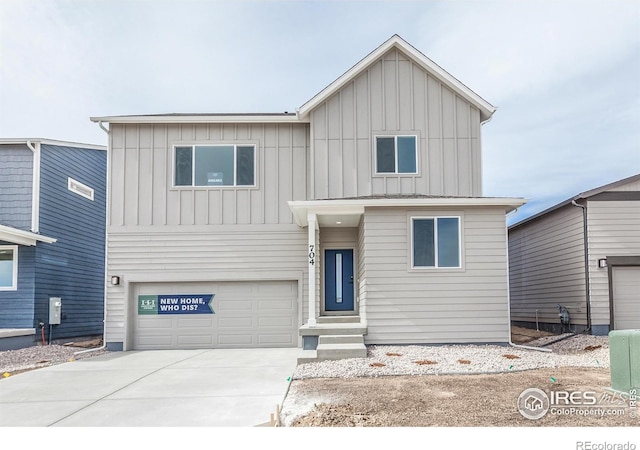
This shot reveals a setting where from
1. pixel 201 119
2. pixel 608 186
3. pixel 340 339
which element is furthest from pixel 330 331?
pixel 608 186

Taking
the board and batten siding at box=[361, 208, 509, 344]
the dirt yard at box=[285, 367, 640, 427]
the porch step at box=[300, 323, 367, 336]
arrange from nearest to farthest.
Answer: the dirt yard at box=[285, 367, 640, 427]
the porch step at box=[300, 323, 367, 336]
the board and batten siding at box=[361, 208, 509, 344]

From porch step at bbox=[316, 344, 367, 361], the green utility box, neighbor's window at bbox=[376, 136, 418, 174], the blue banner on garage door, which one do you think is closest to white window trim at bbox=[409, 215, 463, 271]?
neighbor's window at bbox=[376, 136, 418, 174]

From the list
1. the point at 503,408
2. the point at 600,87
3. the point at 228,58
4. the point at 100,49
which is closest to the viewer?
the point at 503,408

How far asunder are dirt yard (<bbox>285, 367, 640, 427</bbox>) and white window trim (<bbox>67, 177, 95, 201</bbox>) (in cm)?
1083

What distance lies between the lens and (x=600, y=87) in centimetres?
1389

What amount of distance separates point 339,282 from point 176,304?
392 centimetres

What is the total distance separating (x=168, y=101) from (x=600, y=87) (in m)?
11.8

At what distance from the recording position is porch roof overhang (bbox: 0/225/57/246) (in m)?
12.0

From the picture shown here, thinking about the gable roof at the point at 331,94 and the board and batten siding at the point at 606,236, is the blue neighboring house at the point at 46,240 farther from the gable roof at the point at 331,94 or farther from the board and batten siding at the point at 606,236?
the board and batten siding at the point at 606,236

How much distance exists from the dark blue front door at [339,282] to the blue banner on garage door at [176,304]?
109 inches

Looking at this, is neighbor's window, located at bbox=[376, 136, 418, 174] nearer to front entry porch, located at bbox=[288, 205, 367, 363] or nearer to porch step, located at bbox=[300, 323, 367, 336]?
front entry porch, located at bbox=[288, 205, 367, 363]

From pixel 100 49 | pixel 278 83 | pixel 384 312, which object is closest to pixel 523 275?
pixel 384 312

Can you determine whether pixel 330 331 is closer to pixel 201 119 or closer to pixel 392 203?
pixel 392 203

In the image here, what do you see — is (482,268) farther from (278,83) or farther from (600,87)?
(278,83)
